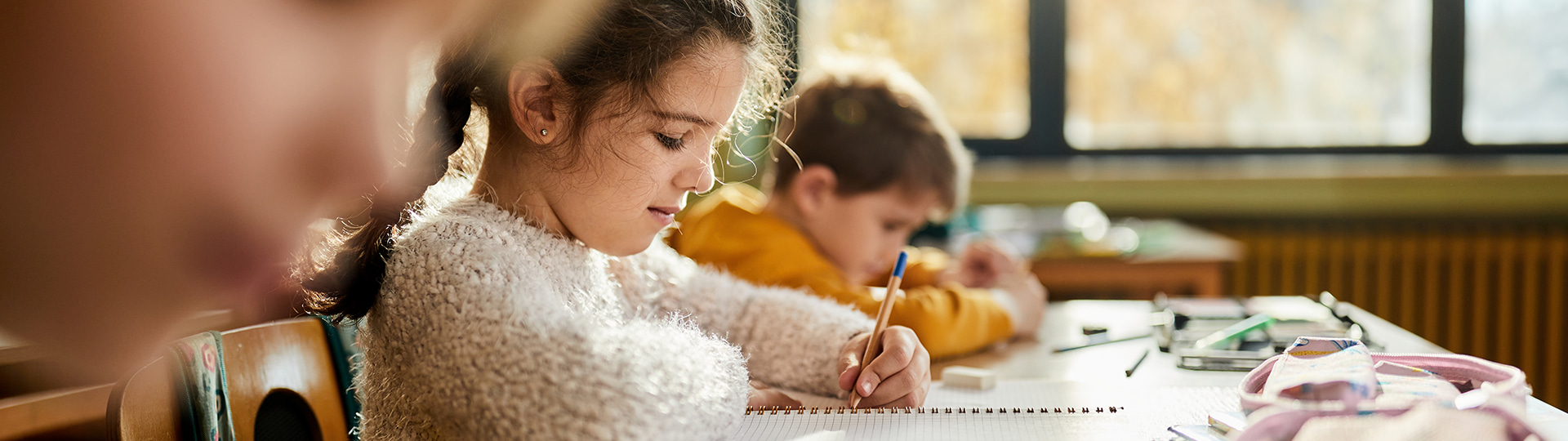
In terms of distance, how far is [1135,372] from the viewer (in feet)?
2.58

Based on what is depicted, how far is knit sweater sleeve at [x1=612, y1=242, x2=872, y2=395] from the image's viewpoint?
28.5 inches

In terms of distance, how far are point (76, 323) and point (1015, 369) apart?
2.21 ft

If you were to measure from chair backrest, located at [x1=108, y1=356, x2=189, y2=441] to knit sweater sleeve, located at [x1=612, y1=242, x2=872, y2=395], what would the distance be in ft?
1.01

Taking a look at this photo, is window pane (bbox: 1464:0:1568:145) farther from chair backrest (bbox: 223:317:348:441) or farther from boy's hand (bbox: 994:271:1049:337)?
chair backrest (bbox: 223:317:348:441)

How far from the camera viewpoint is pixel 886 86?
1285 millimetres

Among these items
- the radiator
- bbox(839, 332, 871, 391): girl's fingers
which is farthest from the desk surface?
the radiator

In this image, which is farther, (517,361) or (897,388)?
(897,388)

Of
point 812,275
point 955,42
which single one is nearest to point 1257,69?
point 955,42

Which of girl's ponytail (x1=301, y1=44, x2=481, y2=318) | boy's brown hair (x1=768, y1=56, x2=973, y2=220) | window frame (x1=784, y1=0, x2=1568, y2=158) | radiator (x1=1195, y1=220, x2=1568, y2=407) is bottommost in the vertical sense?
radiator (x1=1195, y1=220, x2=1568, y2=407)

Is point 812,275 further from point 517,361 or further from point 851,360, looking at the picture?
point 517,361

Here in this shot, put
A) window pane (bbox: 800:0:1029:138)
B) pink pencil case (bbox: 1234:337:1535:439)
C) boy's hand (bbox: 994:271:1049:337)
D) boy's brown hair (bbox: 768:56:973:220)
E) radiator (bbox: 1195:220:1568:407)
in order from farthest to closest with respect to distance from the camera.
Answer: window pane (bbox: 800:0:1029:138) < radiator (bbox: 1195:220:1568:407) < boy's brown hair (bbox: 768:56:973:220) < boy's hand (bbox: 994:271:1049:337) < pink pencil case (bbox: 1234:337:1535:439)

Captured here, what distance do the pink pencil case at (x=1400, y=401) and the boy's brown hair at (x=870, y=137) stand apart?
0.70 m

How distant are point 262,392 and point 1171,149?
2.48 m

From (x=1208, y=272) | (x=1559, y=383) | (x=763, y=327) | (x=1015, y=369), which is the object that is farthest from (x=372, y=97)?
(x=1559, y=383)
